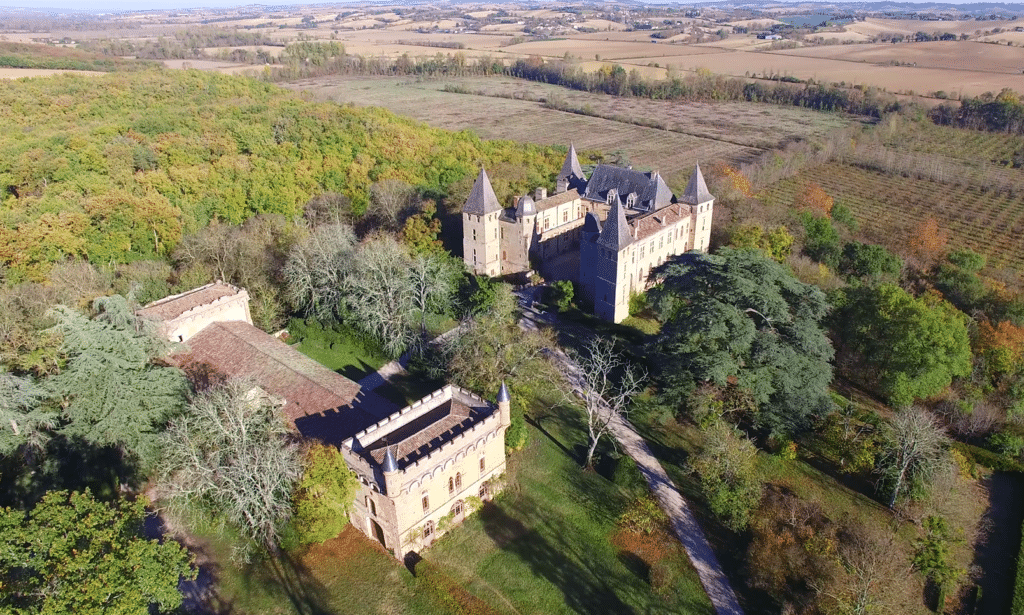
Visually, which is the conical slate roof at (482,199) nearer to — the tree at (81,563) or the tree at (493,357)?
the tree at (493,357)

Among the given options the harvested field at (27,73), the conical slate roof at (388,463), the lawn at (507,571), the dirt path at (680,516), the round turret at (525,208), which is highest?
the harvested field at (27,73)

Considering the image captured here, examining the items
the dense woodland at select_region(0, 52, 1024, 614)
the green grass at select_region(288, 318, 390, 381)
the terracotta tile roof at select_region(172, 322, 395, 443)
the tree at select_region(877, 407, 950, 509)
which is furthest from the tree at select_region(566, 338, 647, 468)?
the green grass at select_region(288, 318, 390, 381)

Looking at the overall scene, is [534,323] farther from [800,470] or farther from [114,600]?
[114,600]

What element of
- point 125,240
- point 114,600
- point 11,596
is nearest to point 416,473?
point 114,600

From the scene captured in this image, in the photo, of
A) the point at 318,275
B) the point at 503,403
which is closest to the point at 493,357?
the point at 503,403

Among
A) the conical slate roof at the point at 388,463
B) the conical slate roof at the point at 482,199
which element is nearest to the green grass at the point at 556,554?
the conical slate roof at the point at 388,463

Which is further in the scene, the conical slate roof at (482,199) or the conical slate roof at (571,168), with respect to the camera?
the conical slate roof at (571,168)

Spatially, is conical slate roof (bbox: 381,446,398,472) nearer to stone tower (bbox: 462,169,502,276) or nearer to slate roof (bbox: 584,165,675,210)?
stone tower (bbox: 462,169,502,276)
